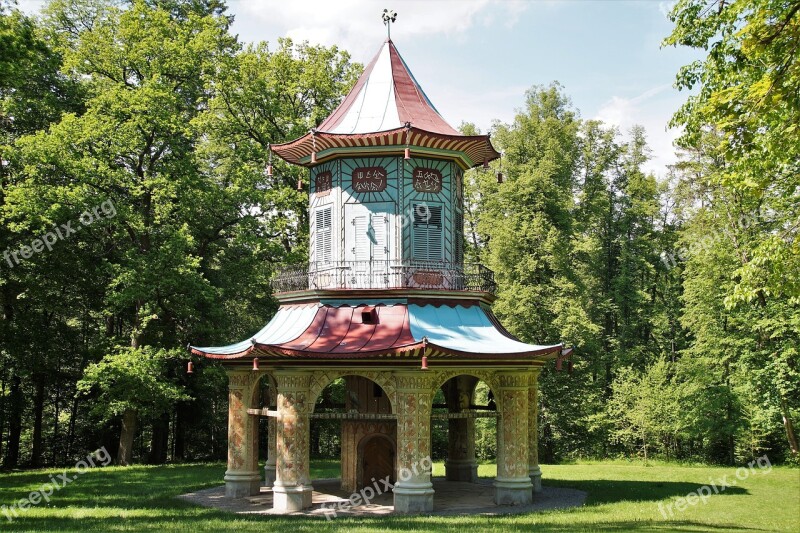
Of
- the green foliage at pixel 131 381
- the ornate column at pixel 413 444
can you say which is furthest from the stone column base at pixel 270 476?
the green foliage at pixel 131 381

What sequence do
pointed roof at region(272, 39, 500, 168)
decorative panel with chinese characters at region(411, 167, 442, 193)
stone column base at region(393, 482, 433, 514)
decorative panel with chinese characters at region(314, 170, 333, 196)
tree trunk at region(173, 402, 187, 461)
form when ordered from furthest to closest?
tree trunk at region(173, 402, 187, 461) → decorative panel with chinese characters at region(314, 170, 333, 196) → decorative panel with chinese characters at region(411, 167, 442, 193) → pointed roof at region(272, 39, 500, 168) → stone column base at region(393, 482, 433, 514)

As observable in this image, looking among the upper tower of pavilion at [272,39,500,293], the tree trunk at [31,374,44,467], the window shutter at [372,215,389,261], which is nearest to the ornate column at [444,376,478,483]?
the upper tower of pavilion at [272,39,500,293]

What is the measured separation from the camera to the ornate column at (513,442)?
2053cm

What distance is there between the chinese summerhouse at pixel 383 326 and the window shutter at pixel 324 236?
0.05m

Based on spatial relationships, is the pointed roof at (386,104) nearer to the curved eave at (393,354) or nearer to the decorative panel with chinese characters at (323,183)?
the decorative panel with chinese characters at (323,183)

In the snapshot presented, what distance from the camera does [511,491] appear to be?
20484 mm

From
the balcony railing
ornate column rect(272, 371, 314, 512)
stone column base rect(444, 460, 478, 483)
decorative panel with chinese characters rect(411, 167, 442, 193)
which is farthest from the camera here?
stone column base rect(444, 460, 478, 483)

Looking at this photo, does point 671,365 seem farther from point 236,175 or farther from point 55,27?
point 55,27

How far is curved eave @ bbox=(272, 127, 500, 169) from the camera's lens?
70.3ft

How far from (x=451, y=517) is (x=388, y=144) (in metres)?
10.1

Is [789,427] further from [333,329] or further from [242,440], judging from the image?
[242,440]

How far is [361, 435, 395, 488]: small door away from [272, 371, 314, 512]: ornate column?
2468mm

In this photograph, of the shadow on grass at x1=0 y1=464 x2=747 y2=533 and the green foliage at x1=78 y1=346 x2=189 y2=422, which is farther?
the green foliage at x1=78 y1=346 x2=189 y2=422

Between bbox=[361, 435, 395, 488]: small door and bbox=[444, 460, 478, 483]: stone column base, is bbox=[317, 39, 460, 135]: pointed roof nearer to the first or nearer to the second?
bbox=[361, 435, 395, 488]: small door
